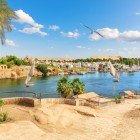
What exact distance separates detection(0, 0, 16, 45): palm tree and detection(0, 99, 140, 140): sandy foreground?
644 cm

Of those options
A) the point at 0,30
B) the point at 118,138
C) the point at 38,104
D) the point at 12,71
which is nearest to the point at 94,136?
the point at 118,138

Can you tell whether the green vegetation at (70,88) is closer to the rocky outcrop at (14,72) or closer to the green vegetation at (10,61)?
the rocky outcrop at (14,72)

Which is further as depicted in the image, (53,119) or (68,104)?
(68,104)

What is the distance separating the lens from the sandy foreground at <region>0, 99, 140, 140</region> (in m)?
18.3

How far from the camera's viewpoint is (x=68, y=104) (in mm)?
27344

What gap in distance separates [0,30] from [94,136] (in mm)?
12093

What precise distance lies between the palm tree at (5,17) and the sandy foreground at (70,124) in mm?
6438

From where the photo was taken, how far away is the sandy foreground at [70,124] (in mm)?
18281

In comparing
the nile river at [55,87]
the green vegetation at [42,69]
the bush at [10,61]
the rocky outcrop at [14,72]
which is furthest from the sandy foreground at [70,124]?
the green vegetation at [42,69]

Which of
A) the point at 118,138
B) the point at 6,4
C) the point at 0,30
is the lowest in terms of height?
the point at 118,138

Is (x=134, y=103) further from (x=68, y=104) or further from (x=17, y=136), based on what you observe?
(x=17, y=136)

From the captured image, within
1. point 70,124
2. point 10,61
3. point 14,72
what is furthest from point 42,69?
point 70,124

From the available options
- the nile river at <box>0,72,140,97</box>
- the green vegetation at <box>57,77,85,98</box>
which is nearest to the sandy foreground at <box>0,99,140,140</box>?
the green vegetation at <box>57,77,85,98</box>

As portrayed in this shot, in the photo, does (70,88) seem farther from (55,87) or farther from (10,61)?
(10,61)
